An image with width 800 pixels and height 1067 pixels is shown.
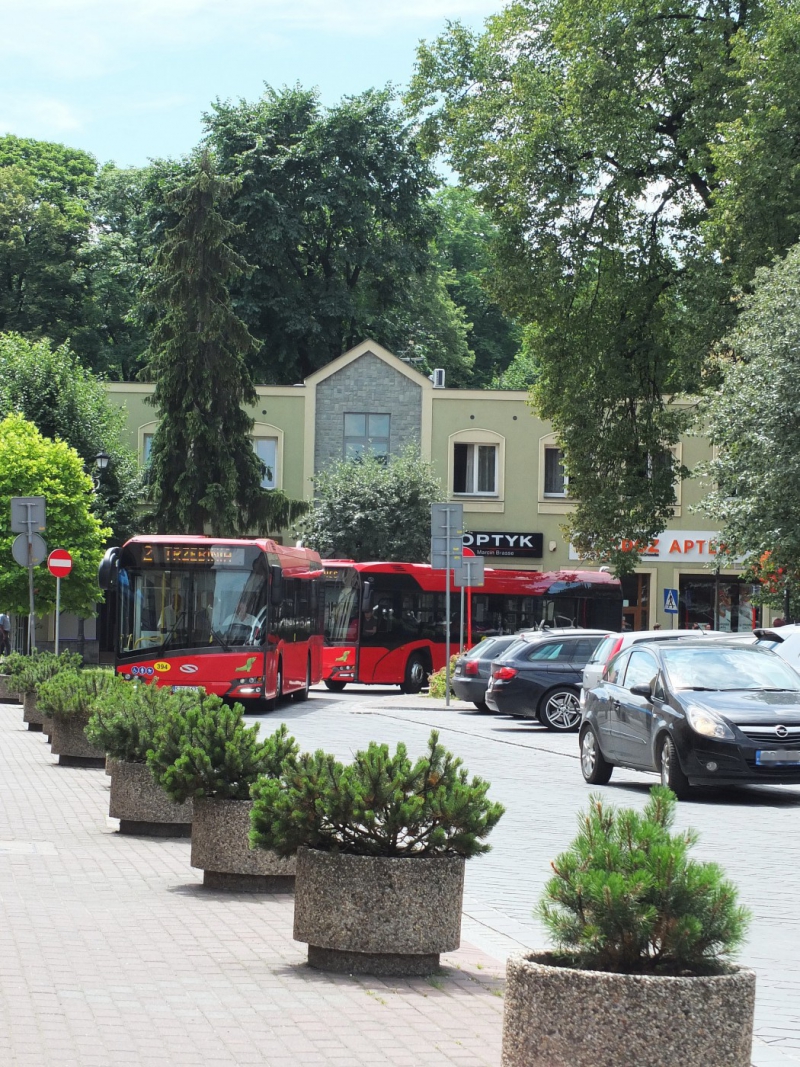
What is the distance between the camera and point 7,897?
898 cm

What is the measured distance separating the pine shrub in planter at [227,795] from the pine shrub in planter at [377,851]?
2015 millimetres

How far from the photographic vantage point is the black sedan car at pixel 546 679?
90.2ft

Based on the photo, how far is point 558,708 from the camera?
91.0ft

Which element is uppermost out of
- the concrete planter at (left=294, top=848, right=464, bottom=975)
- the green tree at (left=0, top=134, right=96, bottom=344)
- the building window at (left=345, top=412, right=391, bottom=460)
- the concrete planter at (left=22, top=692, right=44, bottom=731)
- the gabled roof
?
the green tree at (left=0, top=134, right=96, bottom=344)

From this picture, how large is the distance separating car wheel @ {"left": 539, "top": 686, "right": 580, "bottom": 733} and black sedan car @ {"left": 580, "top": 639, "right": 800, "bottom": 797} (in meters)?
9.43

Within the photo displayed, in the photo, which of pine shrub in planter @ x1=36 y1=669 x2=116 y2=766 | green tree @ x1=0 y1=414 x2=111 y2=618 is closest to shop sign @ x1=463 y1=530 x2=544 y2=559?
green tree @ x1=0 y1=414 x2=111 y2=618

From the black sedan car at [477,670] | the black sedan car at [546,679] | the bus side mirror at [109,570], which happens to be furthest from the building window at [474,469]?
the bus side mirror at [109,570]

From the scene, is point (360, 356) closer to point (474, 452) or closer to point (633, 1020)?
point (474, 452)

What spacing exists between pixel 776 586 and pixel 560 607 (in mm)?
Result: 9018

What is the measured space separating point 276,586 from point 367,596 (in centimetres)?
1067

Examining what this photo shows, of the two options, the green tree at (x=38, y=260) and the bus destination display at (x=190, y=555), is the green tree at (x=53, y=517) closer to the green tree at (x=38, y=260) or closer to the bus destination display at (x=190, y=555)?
the bus destination display at (x=190, y=555)

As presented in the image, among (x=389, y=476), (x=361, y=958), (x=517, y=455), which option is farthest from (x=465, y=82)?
(x=361, y=958)

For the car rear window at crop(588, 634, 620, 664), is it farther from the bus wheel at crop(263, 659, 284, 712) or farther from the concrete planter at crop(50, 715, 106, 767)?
the bus wheel at crop(263, 659, 284, 712)

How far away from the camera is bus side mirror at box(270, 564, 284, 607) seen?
2847 cm
